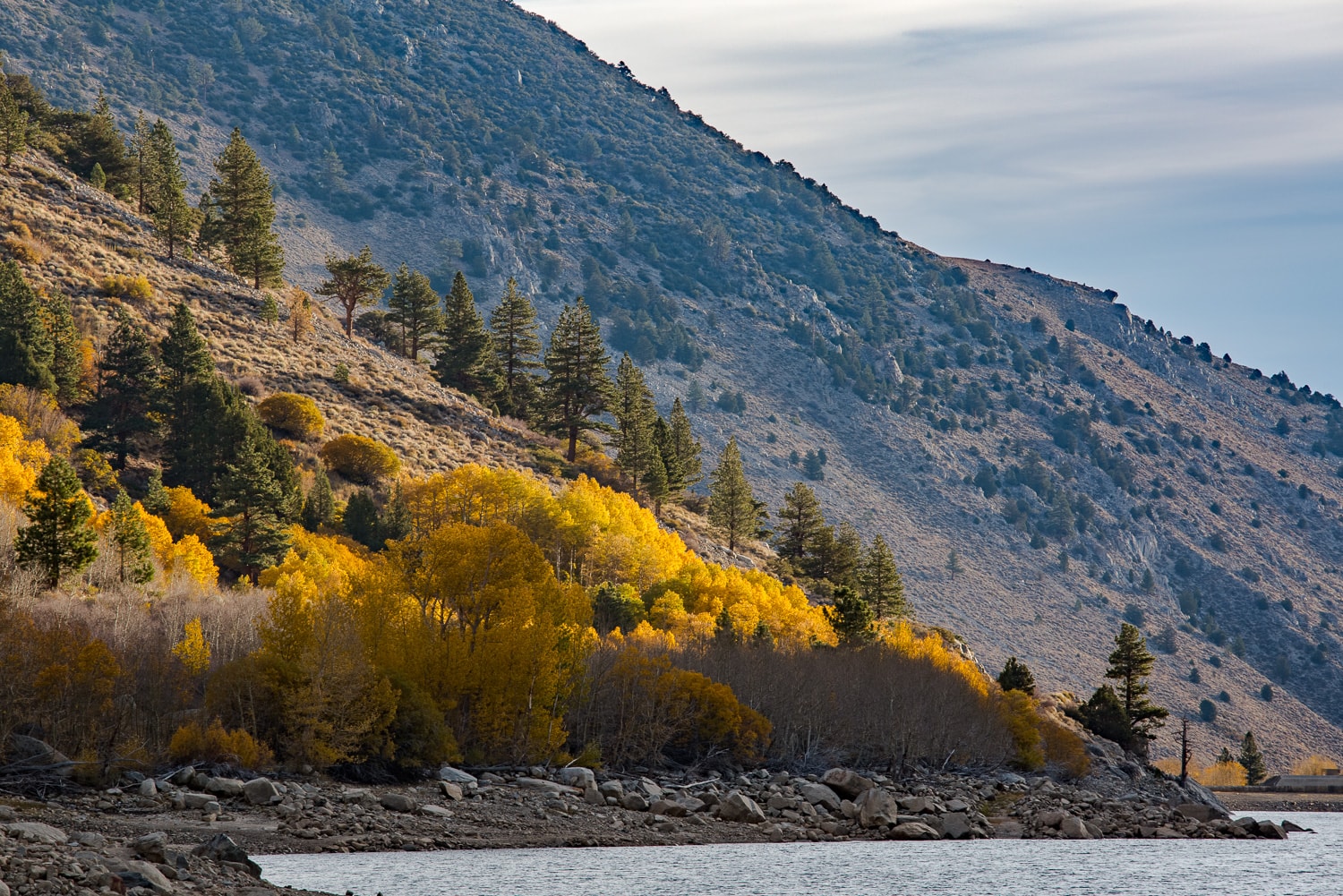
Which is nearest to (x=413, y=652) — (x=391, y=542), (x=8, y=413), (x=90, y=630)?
(x=391, y=542)

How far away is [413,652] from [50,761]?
20098mm

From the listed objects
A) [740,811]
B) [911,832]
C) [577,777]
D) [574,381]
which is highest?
[574,381]

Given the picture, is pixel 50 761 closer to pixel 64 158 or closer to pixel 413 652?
pixel 413 652

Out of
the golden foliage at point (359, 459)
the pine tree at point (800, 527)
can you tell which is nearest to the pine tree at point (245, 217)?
the golden foliage at point (359, 459)

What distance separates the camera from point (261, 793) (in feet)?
145

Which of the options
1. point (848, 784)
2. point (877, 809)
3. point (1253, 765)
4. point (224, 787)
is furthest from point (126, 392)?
point (1253, 765)

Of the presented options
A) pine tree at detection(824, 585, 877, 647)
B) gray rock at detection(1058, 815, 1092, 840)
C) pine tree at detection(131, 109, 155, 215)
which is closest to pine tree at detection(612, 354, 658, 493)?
pine tree at detection(824, 585, 877, 647)

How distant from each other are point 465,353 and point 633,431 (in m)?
19.9

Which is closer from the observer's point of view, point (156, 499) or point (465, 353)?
point (156, 499)

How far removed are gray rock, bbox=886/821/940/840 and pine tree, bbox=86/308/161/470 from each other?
64.6m

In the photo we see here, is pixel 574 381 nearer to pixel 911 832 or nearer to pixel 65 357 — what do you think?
pixel 65 357

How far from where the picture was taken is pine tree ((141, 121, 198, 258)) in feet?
443

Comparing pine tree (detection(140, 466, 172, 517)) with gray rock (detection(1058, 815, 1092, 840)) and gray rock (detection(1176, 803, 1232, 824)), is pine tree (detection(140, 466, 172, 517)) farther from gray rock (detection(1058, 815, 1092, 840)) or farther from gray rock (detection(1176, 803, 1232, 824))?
gray rock (detection(1176, 803, 1232, 824))

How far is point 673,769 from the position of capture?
68.8 m
